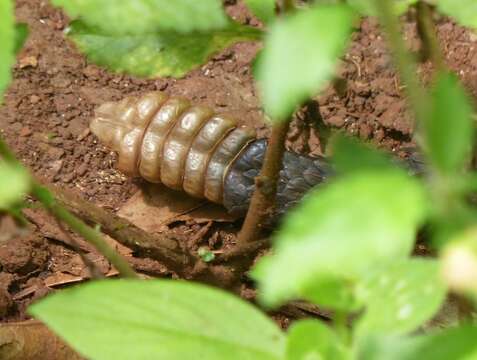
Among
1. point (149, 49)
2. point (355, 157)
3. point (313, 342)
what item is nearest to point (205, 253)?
point (149, 49)

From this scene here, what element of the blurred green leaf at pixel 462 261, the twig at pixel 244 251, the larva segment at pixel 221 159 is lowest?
the twig at pixel 244 251

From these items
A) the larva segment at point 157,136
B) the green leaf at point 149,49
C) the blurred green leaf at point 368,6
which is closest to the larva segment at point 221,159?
the larva segment at point 157,136

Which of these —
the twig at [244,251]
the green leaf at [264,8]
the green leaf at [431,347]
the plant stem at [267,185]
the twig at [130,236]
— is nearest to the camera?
the green leaf at [431,347]

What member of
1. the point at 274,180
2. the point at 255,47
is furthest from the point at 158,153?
the point at 274,180

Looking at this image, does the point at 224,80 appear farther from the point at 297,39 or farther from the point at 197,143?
the point at 297,39

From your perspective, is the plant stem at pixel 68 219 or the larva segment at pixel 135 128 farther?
the larva segment at pixel 135 128

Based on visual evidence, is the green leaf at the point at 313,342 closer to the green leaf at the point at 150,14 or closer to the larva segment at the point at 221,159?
the green leaf at the point at 150,14

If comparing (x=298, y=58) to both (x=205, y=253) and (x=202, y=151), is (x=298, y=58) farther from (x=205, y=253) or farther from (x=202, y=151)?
(x=202, y=151)
